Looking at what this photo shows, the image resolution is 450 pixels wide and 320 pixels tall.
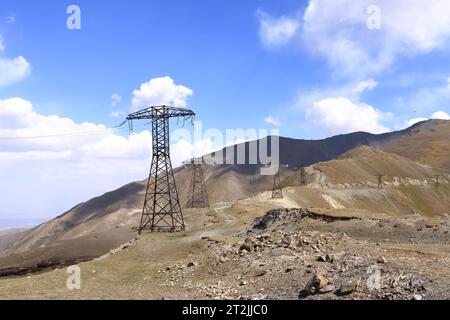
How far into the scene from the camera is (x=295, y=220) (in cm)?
4662

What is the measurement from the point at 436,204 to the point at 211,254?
151062 millimetres

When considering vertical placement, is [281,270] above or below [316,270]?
below

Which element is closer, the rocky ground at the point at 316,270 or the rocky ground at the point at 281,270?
the rocky ground at the point at 316,270

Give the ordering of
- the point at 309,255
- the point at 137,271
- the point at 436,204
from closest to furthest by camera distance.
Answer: the point at 309,255 < the point at 137,271 < the point at 436,204

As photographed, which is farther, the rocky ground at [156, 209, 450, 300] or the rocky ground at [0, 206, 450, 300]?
the rocky ground at [0, 206, 450, 300]

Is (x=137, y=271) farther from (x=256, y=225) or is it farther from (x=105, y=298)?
(x=256, y=225)

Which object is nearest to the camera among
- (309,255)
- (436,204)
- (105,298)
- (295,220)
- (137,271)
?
(105,298)

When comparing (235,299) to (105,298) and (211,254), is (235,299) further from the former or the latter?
(211,254)

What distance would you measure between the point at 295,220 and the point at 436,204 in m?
133

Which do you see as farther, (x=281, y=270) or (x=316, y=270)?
(x=281, y=270)

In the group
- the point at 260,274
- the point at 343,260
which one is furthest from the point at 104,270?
the point at 343,260

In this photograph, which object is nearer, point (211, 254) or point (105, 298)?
point (105, 298)

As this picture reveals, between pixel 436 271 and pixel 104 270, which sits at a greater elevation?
pixel 436 271
